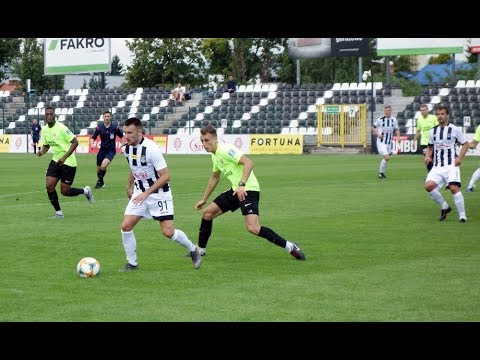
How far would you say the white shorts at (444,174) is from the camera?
18875 mm

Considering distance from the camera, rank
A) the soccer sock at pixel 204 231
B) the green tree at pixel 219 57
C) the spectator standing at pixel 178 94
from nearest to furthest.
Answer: the soccer sock at pixel 204 231
the spectator standing at pixel 178 94
the green tree at pixel 219 57

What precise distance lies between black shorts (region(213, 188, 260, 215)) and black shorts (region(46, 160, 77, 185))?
6.85 metres

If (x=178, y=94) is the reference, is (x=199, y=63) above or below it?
above

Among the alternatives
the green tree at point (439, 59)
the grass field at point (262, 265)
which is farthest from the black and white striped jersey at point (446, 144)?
the green tree at point (439, 59)

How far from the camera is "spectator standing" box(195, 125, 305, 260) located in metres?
13.7

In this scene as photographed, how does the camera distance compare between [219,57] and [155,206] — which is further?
[219,57]

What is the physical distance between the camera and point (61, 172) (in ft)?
66.4

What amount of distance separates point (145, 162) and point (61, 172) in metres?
7.56

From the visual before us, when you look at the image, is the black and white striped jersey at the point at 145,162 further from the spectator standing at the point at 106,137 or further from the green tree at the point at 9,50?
the green tree at the point at 9,50

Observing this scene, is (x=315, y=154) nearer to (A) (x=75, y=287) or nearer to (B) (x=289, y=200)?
(B) (x=289, y=200)

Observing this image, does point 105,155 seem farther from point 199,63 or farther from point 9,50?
point 9,50

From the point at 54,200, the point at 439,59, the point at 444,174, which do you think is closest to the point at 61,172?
the point at 54,200
